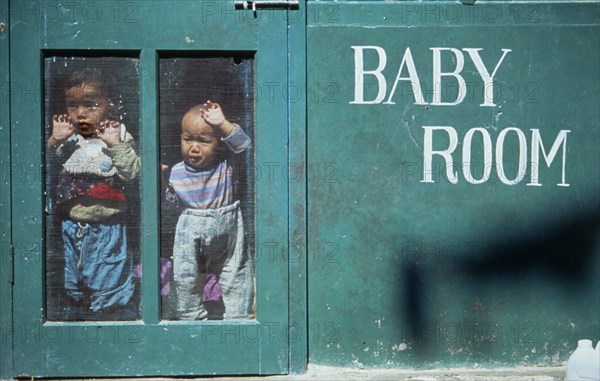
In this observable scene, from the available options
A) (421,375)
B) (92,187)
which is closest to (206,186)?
(92,187)

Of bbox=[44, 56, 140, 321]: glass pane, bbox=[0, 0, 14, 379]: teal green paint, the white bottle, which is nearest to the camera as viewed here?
the white bottle

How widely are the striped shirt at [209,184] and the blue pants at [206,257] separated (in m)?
0.07

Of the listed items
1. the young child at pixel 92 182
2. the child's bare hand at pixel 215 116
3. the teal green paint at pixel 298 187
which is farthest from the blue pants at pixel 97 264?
the teal green paint at pixel 298 187

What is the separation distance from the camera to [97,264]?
5199 mm

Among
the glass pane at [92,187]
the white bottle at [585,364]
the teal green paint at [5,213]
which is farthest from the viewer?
the glass pane at [92,187]

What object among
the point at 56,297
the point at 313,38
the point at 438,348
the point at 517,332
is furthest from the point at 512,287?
the point at 56,297

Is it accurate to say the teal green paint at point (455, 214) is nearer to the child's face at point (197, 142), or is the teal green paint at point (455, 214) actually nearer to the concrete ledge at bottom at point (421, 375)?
the concrete ledge at bottom at point (421, 375)

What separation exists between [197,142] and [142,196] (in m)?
0.49

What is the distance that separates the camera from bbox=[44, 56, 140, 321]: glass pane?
16.9 feet

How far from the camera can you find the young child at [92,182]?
5156mm

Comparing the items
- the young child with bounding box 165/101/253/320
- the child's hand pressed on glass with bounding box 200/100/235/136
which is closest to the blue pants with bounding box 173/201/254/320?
the young child with bounding box 165/101/253/320

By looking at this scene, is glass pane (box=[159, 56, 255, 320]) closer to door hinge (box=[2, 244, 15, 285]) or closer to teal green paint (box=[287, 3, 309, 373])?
teal green paint (box=[287, 3, 309, 373])

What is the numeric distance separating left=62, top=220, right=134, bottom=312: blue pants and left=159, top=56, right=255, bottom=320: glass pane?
25 cm

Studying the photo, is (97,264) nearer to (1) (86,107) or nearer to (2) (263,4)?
(1) (86,107)
